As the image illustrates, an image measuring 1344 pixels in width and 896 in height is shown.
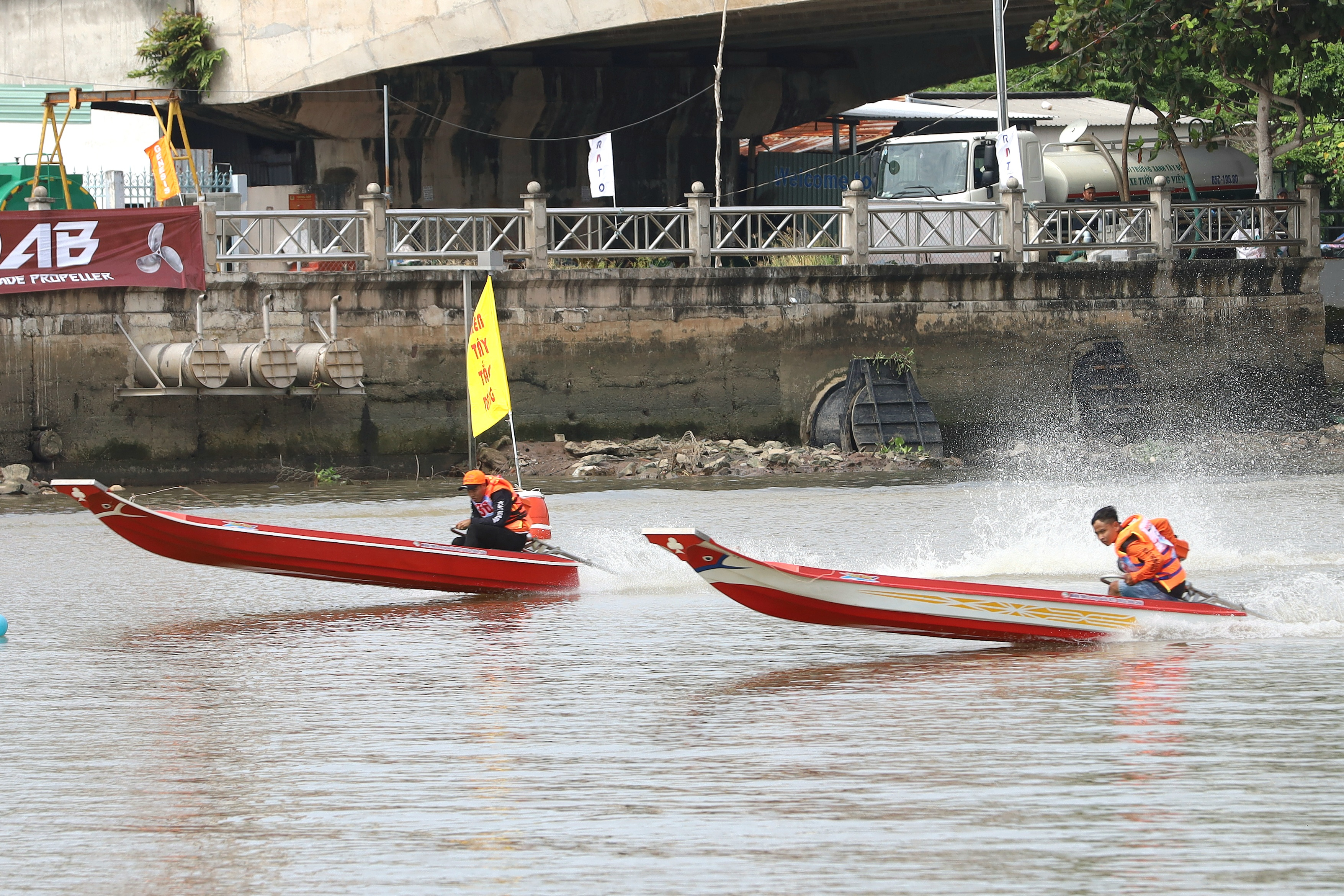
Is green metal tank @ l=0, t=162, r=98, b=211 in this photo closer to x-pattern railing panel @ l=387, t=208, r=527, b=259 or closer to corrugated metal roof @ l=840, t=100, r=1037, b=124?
x-pattern railing panel @ l=387, t=208, r=527, b=259

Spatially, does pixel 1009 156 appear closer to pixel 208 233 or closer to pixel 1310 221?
pixel 1310 221

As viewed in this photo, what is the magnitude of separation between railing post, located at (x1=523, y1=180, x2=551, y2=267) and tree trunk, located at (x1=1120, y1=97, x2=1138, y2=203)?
10029 mm

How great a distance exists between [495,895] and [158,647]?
642 centimetres

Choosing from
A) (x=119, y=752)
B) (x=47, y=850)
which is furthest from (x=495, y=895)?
(x=119, y=752)

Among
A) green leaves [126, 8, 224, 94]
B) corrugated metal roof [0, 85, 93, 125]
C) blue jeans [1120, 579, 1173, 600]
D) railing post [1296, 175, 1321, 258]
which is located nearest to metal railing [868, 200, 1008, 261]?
railing post [1296, 175, 1321, 258]

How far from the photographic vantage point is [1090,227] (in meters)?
26.5

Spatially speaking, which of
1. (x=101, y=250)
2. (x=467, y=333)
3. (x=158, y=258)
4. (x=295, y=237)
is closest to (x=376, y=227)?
(x=295, y=237)

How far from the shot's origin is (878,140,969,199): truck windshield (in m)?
27.6

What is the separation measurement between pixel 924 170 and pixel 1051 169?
285 cm

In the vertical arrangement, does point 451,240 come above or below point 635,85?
below

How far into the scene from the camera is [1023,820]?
21.8 feet

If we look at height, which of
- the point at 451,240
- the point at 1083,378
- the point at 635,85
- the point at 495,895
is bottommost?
the point at 495,895

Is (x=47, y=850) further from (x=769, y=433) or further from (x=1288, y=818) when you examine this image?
(x=769, y=433)

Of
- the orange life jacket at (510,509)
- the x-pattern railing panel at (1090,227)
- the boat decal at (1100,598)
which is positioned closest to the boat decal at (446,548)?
the orange life jacket at (510,509)
